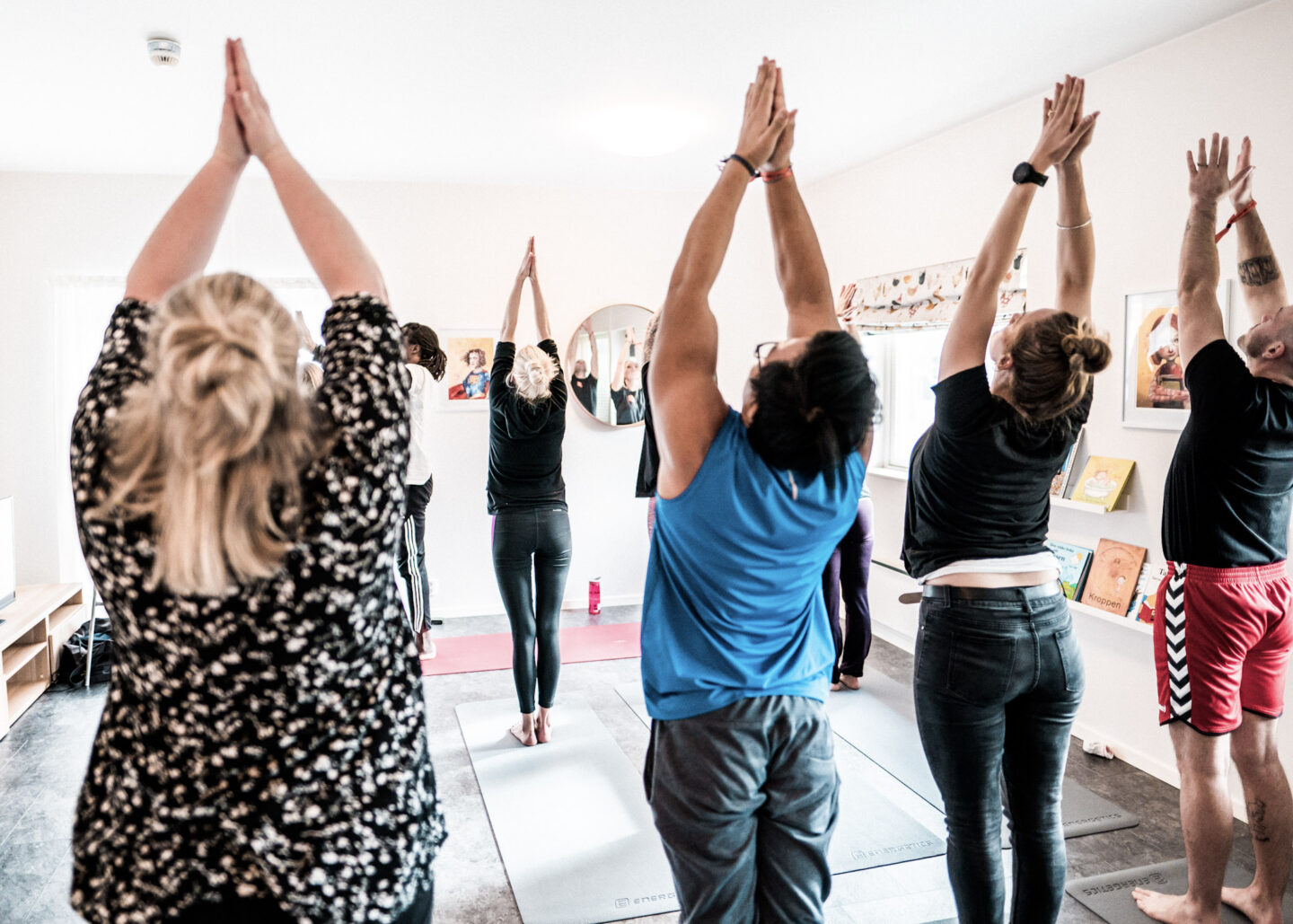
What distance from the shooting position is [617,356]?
542 centimetres

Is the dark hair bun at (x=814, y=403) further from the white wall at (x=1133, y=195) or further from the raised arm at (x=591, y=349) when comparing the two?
the raised arm at (x=591, y=349)

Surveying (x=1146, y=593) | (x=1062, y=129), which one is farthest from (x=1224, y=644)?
(x=1062, y=129)

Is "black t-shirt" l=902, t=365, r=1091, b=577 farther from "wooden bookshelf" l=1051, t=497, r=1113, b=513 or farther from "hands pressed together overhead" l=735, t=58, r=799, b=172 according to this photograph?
"wooden bookshelf" l=1051, t=497, r=1113, b=513

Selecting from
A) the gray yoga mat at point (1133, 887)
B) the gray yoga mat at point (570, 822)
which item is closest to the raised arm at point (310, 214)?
the gray yoga mat at point (570, 822)

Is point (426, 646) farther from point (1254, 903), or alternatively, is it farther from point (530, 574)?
point (1254, 903)

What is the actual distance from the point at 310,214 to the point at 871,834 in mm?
2473

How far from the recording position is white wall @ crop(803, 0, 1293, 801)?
107 inches

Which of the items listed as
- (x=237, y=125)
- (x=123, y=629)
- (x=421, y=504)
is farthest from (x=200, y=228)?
(x=421, y=504)

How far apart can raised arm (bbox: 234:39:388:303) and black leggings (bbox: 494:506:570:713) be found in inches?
82.3

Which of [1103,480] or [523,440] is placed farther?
[1103,480]

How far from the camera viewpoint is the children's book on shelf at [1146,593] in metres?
3.10

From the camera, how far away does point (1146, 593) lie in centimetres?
314

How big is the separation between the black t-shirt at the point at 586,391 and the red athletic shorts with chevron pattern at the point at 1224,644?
3674 mm

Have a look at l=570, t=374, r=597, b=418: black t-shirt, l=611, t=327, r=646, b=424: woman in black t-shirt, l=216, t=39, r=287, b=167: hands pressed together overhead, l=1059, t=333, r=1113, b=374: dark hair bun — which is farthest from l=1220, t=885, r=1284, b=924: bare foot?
l=570, t=374, r=597, b=418: black t-shirt
